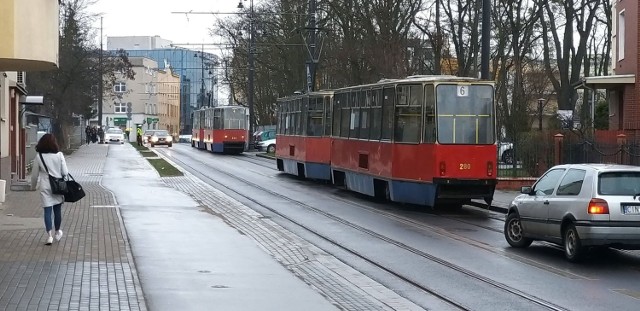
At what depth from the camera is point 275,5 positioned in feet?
209

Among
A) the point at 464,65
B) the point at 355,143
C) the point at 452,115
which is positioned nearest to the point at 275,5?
the point at 464,65

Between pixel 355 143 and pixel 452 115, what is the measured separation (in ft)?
17.8

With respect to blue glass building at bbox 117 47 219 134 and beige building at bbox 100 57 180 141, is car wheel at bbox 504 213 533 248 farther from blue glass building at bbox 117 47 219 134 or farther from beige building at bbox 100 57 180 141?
blue glass building at bbox 117 47 219 134

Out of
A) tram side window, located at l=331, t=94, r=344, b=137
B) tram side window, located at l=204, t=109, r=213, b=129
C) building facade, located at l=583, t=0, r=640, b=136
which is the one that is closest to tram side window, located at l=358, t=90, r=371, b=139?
tram side window, located at l=331, t=94, r=344, b=137

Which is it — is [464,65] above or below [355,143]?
above

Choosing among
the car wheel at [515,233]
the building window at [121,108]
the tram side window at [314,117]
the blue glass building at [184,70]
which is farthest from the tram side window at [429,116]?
the blue glass building at [184,70]

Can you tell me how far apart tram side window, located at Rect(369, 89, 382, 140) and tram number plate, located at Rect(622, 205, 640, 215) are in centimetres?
1209

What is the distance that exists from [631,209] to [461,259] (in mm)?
2554

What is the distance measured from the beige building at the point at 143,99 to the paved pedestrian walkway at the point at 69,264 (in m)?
102

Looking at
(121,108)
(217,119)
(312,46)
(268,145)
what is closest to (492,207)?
(312,46)

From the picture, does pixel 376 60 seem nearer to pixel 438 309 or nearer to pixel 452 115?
pixel 452 115

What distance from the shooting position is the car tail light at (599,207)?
546 inches

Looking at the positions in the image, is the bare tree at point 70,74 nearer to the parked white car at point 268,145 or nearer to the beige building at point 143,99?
the parked white car at point 268,145

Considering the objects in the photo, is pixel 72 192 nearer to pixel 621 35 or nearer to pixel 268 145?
pixel 621 35
